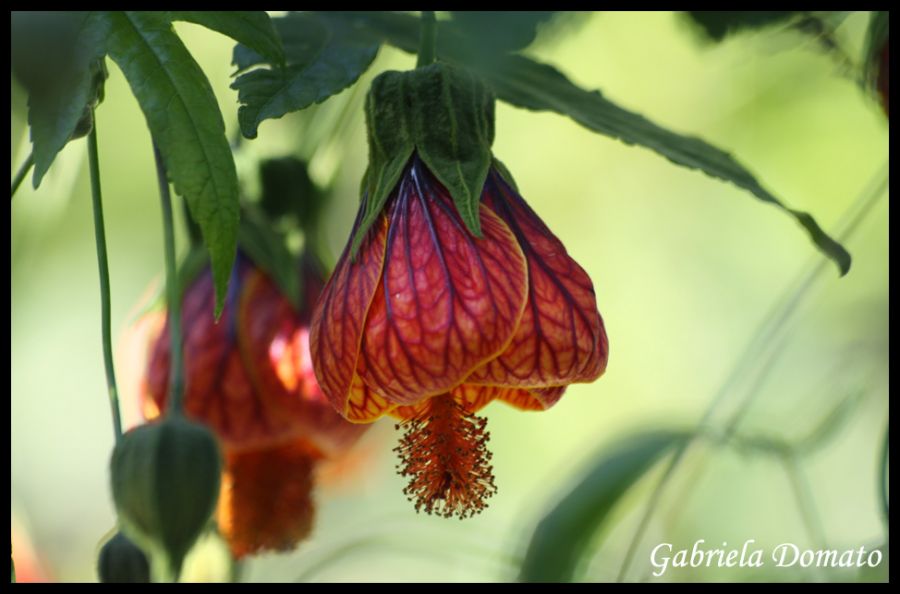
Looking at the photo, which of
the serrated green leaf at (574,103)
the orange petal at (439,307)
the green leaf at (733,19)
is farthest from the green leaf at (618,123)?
the green leaf at (733,19)

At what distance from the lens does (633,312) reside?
6.49ft

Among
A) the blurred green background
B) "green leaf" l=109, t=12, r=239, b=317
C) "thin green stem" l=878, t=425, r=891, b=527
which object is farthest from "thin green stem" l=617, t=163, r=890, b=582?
"green leaf" l=109, t=12, r=239, b=317

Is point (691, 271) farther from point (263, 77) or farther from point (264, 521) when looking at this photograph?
point (263, 77)

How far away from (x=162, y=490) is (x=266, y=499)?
0.61 feet

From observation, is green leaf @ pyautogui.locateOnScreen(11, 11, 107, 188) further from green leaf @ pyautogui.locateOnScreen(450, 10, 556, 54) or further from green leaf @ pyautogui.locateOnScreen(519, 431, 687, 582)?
green leaf @ pyautogui.locateOnScreen(519, 431, 687, 582)

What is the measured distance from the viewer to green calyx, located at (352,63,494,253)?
0.72 meters

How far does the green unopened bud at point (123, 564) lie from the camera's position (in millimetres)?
790

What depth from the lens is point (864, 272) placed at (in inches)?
66.6

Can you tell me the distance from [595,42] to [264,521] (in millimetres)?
1035

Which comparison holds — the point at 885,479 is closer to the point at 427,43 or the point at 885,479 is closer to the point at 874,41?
the point at 874,41

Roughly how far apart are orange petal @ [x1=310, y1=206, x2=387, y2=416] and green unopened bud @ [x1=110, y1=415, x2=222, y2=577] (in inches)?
6.0

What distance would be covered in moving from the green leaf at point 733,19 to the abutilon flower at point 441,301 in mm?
283
